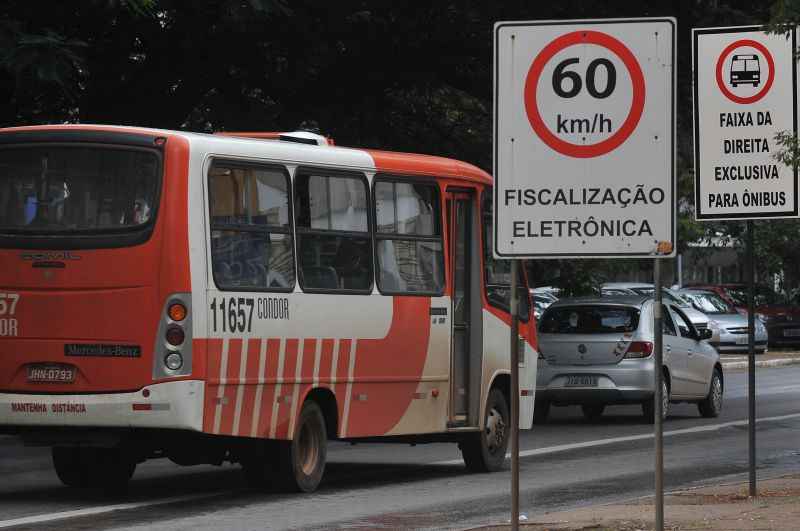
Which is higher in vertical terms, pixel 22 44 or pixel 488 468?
pixel 22 44

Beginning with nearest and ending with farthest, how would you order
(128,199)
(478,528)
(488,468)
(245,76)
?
(478,528) → (128,199) → (488,468) → (245,76)

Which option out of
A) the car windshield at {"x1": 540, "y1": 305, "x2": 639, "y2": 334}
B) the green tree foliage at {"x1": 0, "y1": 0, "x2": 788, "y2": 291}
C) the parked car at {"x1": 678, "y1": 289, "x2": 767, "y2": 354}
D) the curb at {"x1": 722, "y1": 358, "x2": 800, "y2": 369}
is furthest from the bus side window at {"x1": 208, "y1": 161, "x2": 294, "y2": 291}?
the parked car at {"x1": 678, "y1": 289, "x2": 767, "y2": 354}

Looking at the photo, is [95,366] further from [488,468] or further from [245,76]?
[245,76]

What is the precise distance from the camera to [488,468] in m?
17.1

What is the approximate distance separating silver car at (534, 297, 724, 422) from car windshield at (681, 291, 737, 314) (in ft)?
71.0

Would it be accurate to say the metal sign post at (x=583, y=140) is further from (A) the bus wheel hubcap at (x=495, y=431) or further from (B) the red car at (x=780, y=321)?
(B) the red car at (x=780, y=321)

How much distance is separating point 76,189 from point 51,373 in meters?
1.43

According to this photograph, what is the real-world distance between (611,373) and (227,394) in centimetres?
1049

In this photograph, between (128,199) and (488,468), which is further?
(488,468)

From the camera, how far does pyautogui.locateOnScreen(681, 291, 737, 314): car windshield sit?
46.3m

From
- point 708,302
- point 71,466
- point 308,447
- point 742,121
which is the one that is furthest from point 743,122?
point 708,302

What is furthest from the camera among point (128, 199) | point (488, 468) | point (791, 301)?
point (791, 301)

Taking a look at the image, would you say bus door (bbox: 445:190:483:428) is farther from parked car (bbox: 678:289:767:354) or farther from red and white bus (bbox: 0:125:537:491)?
parked car (bbox: 678:289:767:354)

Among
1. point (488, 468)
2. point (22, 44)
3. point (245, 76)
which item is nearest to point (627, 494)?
point (488, 468)
